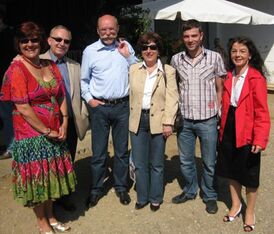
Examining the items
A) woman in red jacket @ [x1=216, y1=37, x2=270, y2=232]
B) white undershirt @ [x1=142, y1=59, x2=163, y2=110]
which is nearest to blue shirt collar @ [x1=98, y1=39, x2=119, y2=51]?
white undershirt @ [x1=142, y1=59, x2=163, y2=110]

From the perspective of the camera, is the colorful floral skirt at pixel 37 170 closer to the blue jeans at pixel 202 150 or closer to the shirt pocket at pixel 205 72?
the blue jeans at pixel 202 150

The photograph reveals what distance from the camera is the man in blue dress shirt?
384 cm

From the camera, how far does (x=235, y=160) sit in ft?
11.9

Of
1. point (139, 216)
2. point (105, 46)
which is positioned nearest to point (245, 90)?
point (105, 46)

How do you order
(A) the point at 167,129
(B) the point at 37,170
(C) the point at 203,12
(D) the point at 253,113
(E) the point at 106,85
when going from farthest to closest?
(C) the point at 203,12 → (E) the point at 106,85 → (A) the point at 167,129 → (D) the point at 253,113 → (B) the point at 37,170

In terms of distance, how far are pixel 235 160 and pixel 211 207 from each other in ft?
2.22

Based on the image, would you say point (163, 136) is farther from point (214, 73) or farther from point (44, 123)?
point (44, 123)

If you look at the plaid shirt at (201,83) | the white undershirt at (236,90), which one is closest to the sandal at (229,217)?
the plaid shirt at (201,83)

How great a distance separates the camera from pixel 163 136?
3814 millimetres

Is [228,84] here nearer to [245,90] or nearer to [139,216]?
[245,90]

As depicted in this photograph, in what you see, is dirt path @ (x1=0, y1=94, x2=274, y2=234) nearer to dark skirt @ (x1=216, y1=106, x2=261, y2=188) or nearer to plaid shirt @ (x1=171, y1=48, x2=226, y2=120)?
dark skirt @ (x1=216, y1=106, x2=261, y2=188)

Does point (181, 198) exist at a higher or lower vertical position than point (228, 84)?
lower

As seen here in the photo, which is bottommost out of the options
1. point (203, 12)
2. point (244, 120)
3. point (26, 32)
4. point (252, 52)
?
point (244, 120)

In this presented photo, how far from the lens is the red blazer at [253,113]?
3373 mm
